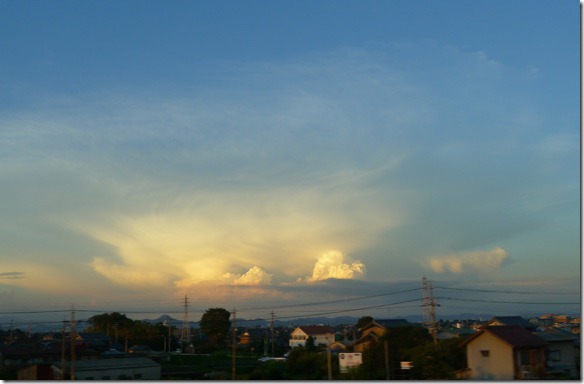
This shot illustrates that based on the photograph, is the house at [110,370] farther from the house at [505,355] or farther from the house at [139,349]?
the house at [139,349]

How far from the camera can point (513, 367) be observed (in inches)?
1033

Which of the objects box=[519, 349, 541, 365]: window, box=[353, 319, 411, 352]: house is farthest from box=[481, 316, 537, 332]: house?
box=[519, 349, 541, 365]: window

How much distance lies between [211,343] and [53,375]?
36163 mm

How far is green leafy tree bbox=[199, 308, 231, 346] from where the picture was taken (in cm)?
7050

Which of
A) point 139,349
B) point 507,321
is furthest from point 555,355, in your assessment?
point 139,349

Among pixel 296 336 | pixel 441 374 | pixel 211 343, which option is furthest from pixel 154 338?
pixel 441 374

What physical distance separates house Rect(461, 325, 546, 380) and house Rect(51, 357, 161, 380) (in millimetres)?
17336

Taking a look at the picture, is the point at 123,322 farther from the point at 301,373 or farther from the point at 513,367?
the point at 513,367

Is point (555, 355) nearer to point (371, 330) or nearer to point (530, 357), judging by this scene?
point (530, 357)

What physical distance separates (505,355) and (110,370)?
20.6 m

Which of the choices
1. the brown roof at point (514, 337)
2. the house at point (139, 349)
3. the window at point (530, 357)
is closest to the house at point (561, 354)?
the window at point (530, 357)

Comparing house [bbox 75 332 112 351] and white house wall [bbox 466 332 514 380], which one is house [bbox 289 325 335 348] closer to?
house [bbox 75 332 112 351]

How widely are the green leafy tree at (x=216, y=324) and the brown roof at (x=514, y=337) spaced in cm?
4698

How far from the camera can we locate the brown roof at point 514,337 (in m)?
26.6
